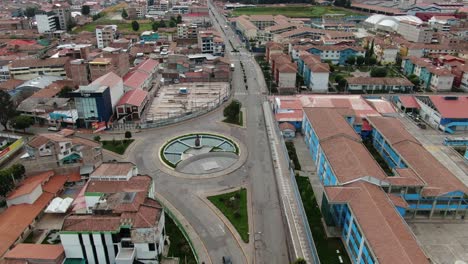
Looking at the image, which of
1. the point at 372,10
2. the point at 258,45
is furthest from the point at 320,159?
the point at 372,10

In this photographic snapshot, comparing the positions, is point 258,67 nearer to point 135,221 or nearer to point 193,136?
point 193,136

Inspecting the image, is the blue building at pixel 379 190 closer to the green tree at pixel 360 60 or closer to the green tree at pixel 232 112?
the green tree at pixel 232 112

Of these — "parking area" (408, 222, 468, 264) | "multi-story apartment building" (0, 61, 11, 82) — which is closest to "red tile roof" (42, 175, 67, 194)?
"parking area" (408, 222, 468, 264)

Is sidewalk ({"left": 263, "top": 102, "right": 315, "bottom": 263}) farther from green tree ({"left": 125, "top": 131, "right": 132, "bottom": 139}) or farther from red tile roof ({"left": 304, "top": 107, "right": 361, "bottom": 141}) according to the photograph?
green tree ({"left": 125, "top": 131, "right": 132, "bottom": 139})

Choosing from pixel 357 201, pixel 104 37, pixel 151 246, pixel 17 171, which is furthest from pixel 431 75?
pixel 104 37

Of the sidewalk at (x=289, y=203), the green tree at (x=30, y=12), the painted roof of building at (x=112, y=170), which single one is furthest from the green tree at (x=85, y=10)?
the painted roof of building at (x=112, y=170)

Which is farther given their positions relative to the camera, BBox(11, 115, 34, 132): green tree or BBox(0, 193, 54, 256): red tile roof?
BBox(11, 115, 34, 132): green tree
